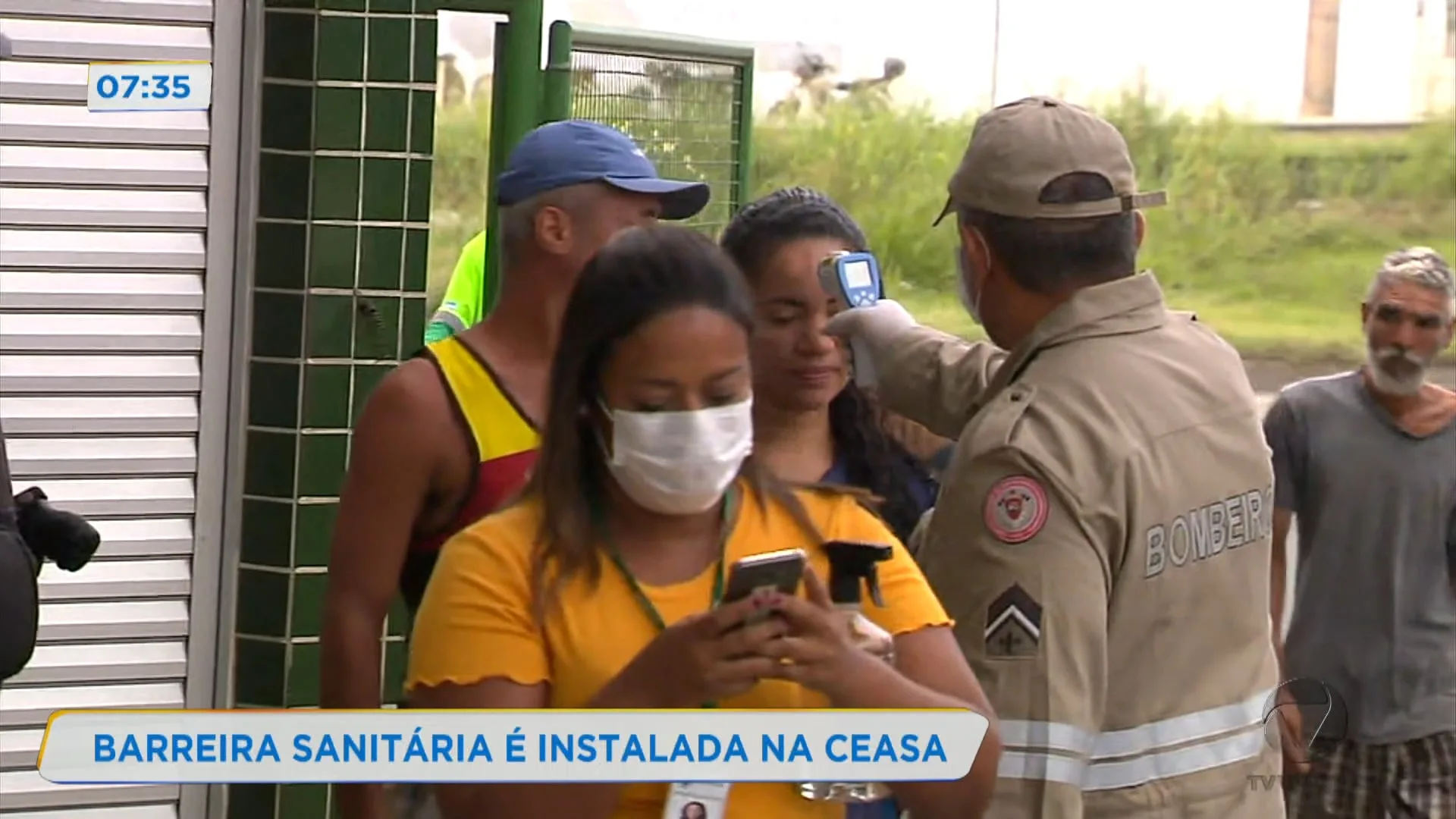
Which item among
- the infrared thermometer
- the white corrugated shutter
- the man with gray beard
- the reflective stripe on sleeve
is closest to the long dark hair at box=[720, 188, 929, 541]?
the infrared thermometer

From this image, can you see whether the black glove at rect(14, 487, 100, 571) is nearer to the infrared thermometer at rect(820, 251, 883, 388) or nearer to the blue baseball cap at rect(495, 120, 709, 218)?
the blue baseball cap at rect(495, 120, 709, 218)

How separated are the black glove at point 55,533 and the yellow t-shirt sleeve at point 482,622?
0.73 metres

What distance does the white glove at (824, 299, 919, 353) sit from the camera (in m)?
2.43

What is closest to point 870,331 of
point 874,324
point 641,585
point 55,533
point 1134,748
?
point 874,324

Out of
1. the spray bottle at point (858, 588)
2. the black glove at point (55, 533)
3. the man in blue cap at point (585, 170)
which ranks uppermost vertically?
the man in blue cap at point (585, 170)

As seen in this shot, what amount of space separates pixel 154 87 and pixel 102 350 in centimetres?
41

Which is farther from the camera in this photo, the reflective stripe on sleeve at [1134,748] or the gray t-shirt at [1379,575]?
the gray t-shirt at [1379,575]

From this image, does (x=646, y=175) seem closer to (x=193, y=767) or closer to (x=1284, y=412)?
(x=193, y=767)

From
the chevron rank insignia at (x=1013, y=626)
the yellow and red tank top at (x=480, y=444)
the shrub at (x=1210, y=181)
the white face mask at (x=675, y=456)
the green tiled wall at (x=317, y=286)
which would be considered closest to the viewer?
the white face mask at (x=675, y=456)

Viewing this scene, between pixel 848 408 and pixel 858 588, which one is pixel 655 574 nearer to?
pixel 858 588

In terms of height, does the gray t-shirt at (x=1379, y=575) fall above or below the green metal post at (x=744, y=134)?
below


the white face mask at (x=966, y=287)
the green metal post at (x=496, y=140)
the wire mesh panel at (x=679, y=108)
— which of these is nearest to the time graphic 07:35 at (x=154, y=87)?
the green metal post at (x=496, y=140)

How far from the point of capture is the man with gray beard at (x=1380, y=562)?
401 cm

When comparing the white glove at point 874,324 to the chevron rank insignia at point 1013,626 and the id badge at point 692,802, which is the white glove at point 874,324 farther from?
the id badge at point 692,802
